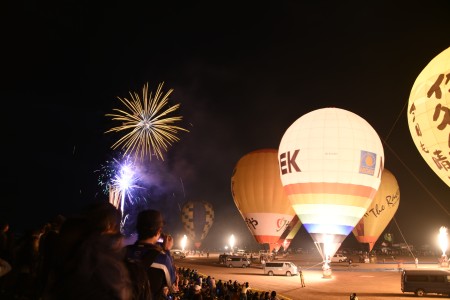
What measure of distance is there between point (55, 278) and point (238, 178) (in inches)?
1465

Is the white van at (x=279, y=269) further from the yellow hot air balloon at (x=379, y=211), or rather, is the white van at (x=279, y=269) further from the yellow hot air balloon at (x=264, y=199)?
the yellow hot air balloon at (x=379, y=211)

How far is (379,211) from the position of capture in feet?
147

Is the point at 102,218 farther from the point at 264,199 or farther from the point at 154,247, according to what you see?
the point at 264,199

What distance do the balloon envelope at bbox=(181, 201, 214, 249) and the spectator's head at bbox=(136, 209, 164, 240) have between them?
65796 mm

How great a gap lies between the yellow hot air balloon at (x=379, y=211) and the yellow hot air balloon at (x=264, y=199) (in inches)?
518

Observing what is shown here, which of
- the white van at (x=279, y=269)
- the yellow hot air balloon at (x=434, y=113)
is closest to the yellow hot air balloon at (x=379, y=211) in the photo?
the white van at (x=279, y=269)

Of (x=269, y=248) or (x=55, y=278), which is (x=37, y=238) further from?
(x=269, y=248)

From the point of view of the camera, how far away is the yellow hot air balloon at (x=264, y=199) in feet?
121

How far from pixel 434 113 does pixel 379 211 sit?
29272mm

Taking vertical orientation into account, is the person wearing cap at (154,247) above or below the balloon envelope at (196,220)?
below

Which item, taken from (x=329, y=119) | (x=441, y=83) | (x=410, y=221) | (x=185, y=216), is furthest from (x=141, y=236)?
(x=410, y=221)

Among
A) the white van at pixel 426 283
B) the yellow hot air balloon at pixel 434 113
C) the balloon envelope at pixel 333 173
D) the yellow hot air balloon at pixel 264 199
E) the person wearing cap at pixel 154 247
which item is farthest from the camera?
the yellow hot air balloon at pixel 264 199

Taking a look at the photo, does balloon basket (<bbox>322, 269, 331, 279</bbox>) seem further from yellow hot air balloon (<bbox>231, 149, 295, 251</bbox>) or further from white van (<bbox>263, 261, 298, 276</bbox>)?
yellow hot air balloon (<bbox>231, 149, 295, 251</bbox>)

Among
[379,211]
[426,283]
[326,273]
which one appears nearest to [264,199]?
[326,273]
